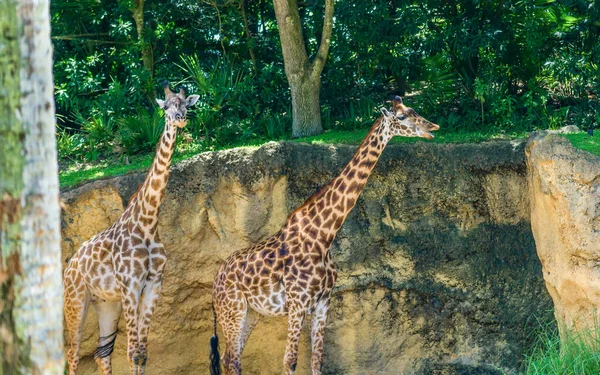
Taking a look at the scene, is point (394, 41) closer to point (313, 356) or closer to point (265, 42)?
point (265, 42)

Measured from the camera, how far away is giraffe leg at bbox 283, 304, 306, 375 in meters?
9.15

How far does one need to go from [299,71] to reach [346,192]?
2977 mm

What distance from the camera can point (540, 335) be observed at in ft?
33.1

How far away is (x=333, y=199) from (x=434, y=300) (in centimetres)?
201

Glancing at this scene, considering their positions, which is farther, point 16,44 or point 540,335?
point 540,335

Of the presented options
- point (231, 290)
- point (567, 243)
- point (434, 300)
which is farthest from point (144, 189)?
point (567, 243)

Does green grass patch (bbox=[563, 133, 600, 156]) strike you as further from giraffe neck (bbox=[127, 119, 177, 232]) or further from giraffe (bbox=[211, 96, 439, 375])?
giraffe neck (bbox=[127, 119, 177, 232])

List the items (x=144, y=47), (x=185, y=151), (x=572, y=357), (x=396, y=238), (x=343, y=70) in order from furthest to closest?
1. (x=144, y=47)
2. (x=343, y=70)
3. (x=185, y=151)
4. (x=396, y=238)
5. (x=572, y=357)

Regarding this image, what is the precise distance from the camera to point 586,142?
32.7 ft

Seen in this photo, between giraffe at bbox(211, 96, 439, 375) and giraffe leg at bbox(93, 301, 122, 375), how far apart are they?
1289mm

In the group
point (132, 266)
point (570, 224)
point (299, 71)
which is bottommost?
point (132, 266)

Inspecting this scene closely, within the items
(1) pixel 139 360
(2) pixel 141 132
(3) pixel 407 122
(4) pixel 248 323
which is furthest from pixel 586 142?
(2) pixel 141 132

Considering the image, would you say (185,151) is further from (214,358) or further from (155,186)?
(214,358)

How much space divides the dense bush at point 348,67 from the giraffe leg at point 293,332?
3.52 m
